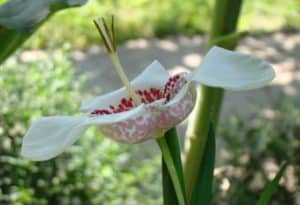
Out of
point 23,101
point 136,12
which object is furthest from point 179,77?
point 136,12

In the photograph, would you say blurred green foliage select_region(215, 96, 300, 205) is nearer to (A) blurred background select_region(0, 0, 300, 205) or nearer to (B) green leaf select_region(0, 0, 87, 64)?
(A) blurred background select_region(0, 0, 300, 205)

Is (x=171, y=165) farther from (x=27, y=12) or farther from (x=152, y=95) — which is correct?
(x=27, y=12)

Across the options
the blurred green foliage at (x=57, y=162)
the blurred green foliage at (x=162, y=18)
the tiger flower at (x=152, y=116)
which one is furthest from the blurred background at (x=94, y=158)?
the blurred green foliage at (x=162, y=18)

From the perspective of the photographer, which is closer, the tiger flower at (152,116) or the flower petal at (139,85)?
the tiger flower at (152,116)

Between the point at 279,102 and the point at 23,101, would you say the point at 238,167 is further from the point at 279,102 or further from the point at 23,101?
the point at 23,101

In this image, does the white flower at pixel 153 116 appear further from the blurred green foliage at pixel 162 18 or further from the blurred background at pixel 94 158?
the blurred green foliage at pixel 162 18

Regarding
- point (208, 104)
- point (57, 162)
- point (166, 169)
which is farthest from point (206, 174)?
point (57, 162)

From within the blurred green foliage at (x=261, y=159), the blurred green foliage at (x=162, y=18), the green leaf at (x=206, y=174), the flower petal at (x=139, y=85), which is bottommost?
the blurred green foliage at (x=162, y=18)
